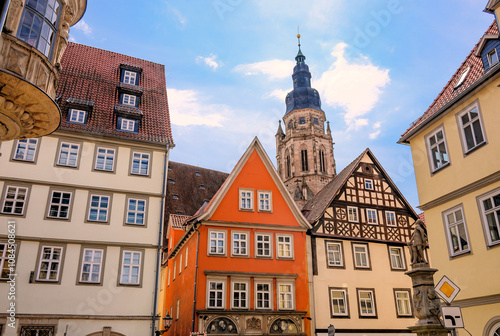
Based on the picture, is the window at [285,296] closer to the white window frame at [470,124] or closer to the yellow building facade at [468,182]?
the yellow building facade at [468,182]

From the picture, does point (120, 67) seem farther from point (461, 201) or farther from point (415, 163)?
point (461, 201)

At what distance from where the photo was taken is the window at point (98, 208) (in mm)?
19516

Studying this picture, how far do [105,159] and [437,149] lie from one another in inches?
580

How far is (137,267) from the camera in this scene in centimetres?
1927

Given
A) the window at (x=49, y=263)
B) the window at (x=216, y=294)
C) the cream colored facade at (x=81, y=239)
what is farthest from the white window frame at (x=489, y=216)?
the window at (x=49, y=263)

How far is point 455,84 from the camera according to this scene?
51.7 ft

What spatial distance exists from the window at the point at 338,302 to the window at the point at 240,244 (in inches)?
212

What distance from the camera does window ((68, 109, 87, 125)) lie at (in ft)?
69.2

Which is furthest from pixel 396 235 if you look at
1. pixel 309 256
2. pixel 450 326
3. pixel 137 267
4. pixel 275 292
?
pixel 450 326

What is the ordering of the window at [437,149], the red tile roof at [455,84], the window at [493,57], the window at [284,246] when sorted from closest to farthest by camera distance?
the window at [493,57] → the red tile roof at [455,84] → the window at [437,149] → the window at [284,246]

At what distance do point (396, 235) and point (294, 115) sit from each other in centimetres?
5140

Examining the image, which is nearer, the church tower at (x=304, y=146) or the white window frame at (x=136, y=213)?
the white window frame at (x=136, y=213)

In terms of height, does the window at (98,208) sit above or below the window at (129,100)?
below

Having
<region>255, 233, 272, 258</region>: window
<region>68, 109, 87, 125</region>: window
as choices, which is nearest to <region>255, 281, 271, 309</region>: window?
<region>255, 233, 272, 258</region>: window
